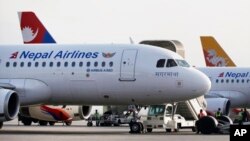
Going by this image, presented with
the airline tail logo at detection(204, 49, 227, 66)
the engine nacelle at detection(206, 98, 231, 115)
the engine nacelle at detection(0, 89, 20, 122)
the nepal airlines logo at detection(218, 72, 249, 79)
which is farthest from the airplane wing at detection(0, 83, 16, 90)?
the airline tail logo at detection(204, 49, 227, 66)

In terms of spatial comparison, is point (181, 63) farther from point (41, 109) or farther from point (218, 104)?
point (218, 104)

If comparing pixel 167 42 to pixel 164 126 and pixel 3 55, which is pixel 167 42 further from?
pixel 3 55

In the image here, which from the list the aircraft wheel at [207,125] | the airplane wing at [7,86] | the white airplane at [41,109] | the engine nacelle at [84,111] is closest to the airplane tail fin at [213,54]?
the white airplane at [41,109]

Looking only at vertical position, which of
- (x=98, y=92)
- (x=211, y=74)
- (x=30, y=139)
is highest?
(x=211, y=74)

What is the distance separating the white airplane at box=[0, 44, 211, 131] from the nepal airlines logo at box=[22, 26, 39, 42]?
19073 millimetres

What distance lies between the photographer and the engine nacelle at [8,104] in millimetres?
33312

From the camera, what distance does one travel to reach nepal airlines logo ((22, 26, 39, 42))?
56541 millimetres

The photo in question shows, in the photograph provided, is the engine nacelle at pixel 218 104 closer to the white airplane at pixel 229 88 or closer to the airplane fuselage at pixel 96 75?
the white airplane at pixel 229 88

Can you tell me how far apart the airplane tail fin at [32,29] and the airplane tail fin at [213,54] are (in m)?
20.9

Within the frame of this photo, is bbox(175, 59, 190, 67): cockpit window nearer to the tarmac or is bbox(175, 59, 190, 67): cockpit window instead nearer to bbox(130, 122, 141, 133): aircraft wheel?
the tarmac

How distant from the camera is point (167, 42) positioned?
172 feet

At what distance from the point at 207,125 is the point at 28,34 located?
24314 millimetres

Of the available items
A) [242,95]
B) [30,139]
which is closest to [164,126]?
[30,139]

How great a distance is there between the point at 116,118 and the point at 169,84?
30312 millimetres
